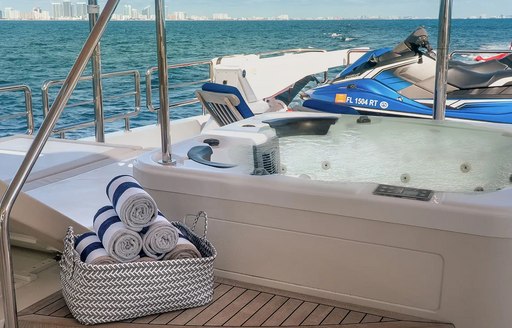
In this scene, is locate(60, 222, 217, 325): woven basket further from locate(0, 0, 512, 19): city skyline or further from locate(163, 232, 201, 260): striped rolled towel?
locate(0, 0, 512, 19): city skyline

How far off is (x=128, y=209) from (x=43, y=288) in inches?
14.7

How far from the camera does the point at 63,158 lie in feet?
9.23

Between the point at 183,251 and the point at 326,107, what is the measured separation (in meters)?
2.65

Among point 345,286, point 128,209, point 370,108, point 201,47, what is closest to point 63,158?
→ point 128,209

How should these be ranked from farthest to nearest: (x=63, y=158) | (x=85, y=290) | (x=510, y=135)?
(x=63, y=158), (x=510, y=135), (x=85, y=290)

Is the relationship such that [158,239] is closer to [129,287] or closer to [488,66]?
[129,287]

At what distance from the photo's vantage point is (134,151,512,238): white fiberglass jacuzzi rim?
1474 mm

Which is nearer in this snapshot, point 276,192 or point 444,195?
point 444,195

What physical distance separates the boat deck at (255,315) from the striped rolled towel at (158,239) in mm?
149

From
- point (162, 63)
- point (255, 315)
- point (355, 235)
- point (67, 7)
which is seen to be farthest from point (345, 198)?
point (67, 7)

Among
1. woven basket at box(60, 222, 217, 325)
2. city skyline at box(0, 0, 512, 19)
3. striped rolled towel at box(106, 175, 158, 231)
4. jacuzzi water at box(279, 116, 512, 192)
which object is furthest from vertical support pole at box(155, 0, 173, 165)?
city skyline at box(0, 0, 512, 19)

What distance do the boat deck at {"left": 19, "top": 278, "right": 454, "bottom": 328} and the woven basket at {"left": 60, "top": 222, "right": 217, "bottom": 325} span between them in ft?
0.08

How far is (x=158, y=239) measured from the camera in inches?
60.4

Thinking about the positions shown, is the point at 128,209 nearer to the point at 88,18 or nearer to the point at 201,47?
the point at 88,18
